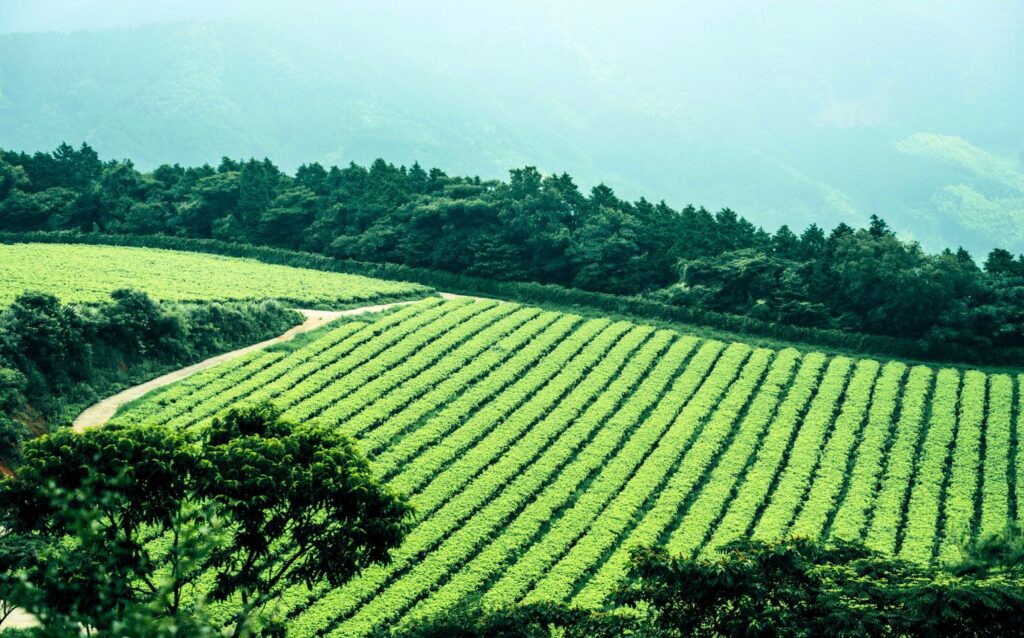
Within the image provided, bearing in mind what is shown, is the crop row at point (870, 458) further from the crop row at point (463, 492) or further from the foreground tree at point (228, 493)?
the foreground tree at point (228, 493)

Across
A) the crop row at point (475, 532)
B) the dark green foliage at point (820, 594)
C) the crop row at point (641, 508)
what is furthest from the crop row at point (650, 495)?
the dark green foliage at point (820, 594)

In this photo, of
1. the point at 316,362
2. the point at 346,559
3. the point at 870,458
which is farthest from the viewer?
the point at 316,362

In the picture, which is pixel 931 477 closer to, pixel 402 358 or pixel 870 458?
pixel 870 458

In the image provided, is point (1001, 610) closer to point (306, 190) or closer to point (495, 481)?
point (495, 481)

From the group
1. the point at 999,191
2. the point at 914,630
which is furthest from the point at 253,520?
→ the point at 999,191

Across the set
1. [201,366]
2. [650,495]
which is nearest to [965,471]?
[650,495]

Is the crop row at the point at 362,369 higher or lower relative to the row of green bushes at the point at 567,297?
lower

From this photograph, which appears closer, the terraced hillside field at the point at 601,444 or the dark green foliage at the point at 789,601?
the dark green foliage at the point at 789,601
